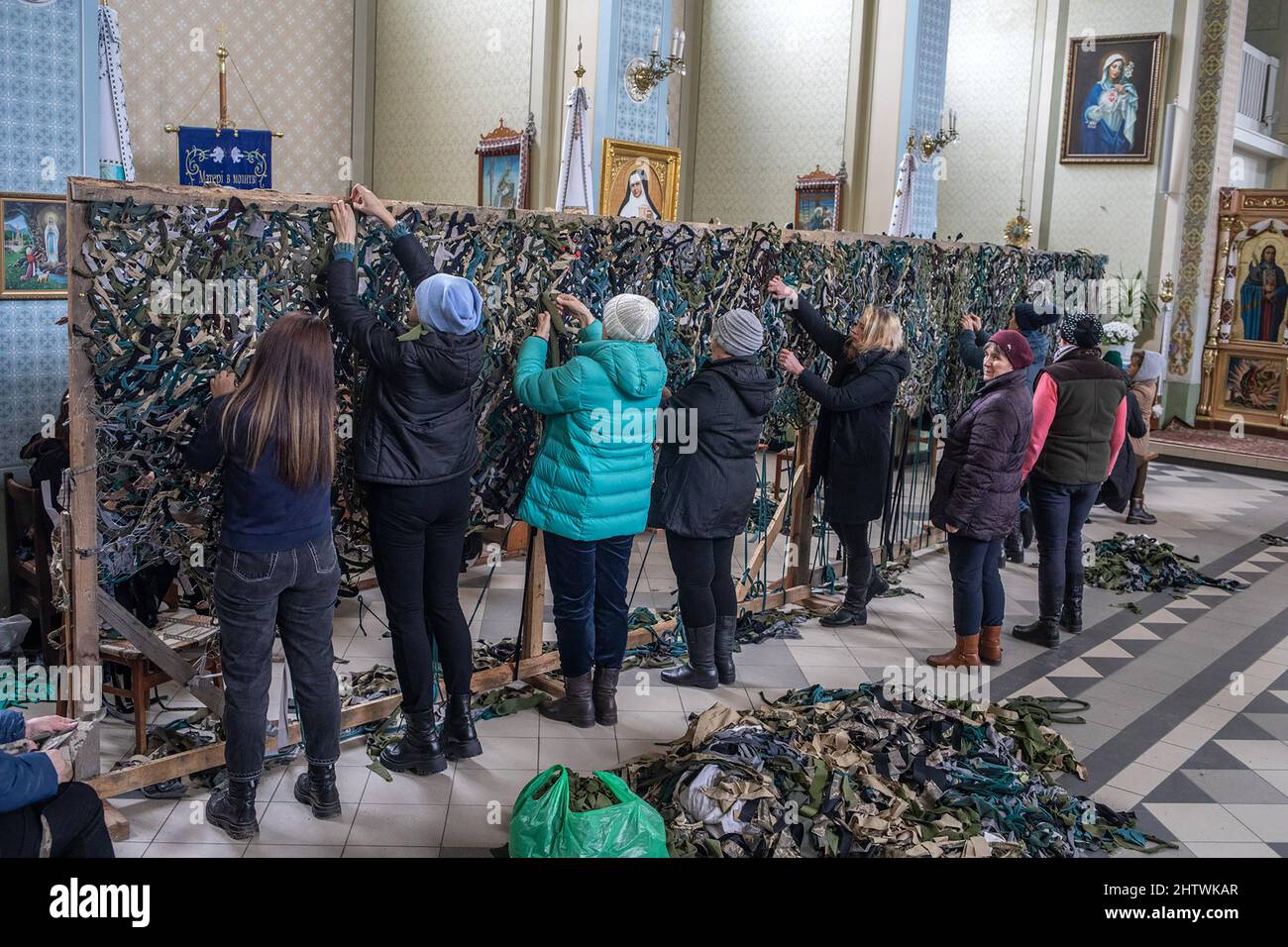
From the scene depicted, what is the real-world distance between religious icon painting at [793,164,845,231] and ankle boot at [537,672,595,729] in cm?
727

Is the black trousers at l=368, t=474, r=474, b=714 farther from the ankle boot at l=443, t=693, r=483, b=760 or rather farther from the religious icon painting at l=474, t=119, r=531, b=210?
the religious icon painting at l=474, t=119, r=531, b=210

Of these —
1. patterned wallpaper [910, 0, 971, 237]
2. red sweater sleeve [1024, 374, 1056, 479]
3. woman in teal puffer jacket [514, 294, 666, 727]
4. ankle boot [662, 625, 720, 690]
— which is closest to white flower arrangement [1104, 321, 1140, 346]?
patterned wallpaper [910, 0, 971, 237]

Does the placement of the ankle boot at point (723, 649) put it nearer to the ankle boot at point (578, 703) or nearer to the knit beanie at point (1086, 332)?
the ankle boot at point (578, 703)

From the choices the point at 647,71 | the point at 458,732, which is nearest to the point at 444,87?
the point at 647,71

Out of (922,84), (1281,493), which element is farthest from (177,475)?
(1281,493)

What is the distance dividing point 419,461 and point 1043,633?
376 cm

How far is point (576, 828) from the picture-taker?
10.8 ft

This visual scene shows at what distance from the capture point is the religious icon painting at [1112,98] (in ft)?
44.3

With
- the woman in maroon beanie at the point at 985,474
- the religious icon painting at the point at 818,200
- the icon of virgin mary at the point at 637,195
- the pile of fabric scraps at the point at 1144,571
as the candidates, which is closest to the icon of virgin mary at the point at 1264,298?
the religious icon painting at the point at 818,200

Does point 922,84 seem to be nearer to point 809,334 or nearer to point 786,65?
point 786,65

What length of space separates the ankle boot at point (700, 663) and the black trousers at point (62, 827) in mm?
2759

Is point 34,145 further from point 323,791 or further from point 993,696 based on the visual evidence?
point 993,696

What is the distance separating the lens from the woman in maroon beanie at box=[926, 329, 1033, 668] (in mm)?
5309

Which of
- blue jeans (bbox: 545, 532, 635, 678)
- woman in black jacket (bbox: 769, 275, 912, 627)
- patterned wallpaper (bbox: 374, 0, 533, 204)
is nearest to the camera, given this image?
blue jeans (bbox: 545, 532, 635, 678)
